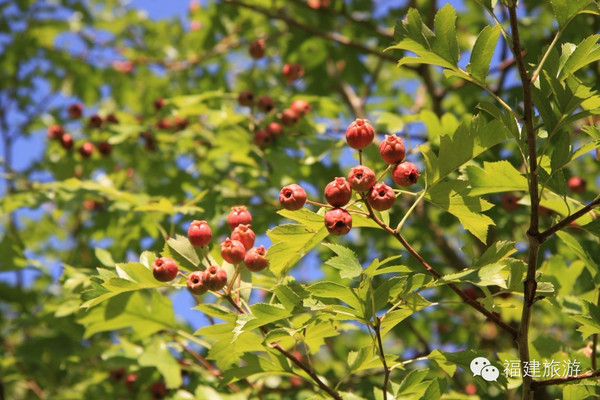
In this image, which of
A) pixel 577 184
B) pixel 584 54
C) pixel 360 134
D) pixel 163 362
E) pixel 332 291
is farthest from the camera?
pixel 577 184

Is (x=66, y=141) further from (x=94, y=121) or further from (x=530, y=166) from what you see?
(x=530, y=166)

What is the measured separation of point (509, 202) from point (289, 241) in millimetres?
1648

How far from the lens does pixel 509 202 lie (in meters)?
2.82

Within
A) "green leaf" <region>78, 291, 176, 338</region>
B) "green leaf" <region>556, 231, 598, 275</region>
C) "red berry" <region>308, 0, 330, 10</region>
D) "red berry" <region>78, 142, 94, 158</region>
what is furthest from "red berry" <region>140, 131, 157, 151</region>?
"green leaf" <region>556, 231, 598, 275</region>

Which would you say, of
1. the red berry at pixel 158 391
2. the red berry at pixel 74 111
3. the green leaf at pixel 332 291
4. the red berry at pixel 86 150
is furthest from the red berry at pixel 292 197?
the red berry at pixel 74 111

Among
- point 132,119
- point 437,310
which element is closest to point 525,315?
point 437,310

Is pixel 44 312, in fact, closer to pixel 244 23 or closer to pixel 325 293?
pixel 325 293

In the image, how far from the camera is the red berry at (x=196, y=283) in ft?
5.13

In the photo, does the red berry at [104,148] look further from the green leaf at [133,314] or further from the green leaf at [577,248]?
the green leaf at [577,248]

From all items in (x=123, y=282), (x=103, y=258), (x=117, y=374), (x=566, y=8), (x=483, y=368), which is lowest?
(x=117, y=374)

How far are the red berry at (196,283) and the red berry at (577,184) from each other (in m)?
2.50

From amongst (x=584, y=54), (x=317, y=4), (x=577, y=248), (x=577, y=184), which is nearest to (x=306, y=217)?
(x=584, y=54)

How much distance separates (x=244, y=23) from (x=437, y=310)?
250 cm

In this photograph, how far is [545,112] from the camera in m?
1.40
